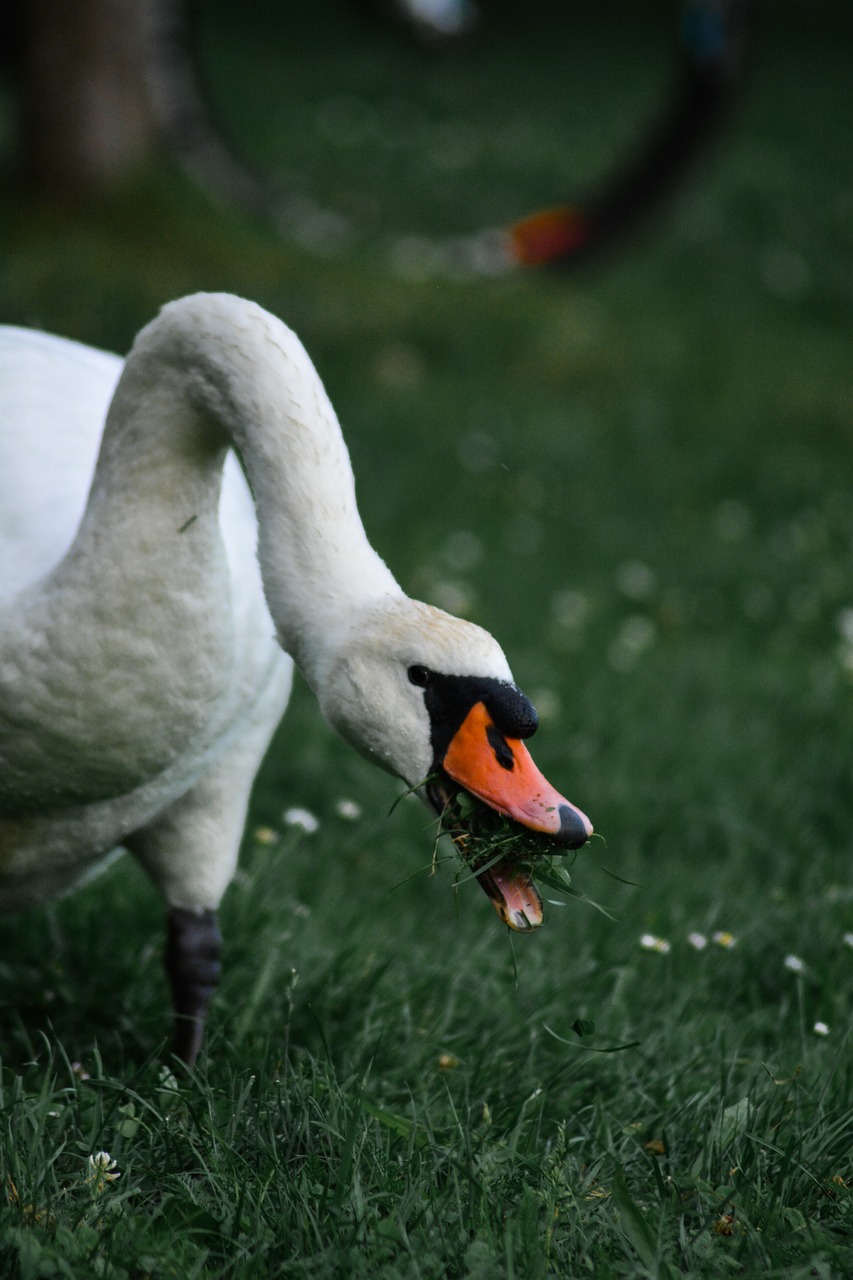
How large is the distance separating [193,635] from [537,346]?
726 cm

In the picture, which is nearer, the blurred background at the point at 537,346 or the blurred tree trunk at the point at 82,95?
the blurred background at the point at 537,346

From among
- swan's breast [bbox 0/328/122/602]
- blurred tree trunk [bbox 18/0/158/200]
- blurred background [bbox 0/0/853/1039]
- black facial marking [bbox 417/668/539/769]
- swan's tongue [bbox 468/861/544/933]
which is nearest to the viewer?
black facial marking [bbox 417/668/539/769]

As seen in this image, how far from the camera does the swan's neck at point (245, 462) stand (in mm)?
1914

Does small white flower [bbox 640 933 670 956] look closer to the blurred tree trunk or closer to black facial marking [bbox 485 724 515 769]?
black facial marking [bbox 485 724 515 769]

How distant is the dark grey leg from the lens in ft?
8.77

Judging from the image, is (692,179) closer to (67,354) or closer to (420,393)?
(420,393)

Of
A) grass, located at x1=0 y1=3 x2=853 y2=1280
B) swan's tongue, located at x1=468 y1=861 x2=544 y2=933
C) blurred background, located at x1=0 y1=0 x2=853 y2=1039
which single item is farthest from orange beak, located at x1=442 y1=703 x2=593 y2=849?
blurred background, located at x1=0 y1=0 x2=853 y2=1039

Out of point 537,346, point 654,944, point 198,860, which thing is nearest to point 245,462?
point 198,860

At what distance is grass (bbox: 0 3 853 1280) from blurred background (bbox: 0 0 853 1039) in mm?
29

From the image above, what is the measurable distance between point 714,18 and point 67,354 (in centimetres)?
840

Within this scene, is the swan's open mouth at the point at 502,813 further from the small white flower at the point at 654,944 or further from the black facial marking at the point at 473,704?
the small white flower at the point at 654,944

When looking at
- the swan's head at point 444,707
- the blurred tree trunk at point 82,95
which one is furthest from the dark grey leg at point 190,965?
the blurred tree trunk at point 82,95

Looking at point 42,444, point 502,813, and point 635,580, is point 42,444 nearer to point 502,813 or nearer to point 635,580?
point 502,813

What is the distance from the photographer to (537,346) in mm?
9141
